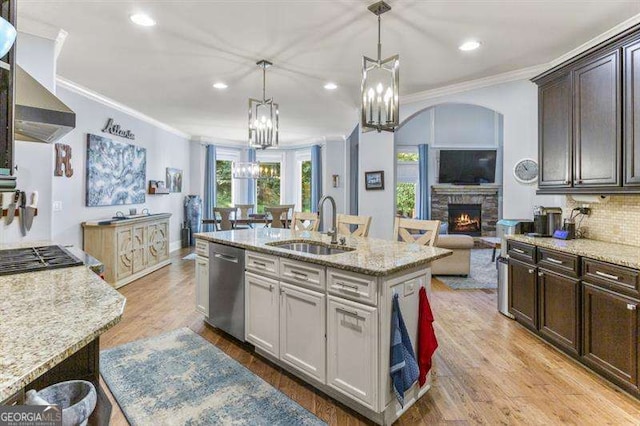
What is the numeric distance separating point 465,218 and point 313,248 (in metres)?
7.14

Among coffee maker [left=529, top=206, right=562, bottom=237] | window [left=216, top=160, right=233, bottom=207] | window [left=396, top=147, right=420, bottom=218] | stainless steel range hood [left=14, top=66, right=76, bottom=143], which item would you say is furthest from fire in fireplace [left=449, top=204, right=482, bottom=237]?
stainless steel range hood [left=14, top=66, right=76, bottom=143]

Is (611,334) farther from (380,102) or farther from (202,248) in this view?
(202,248)

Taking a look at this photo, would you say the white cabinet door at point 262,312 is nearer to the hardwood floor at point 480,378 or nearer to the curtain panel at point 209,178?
the hardwood floor at point 480,378

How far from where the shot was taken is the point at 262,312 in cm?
257

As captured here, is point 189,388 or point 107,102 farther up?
point 107,102

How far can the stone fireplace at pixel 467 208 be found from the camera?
344 inches

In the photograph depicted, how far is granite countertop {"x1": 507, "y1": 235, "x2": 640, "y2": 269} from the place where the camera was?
7.41 feet

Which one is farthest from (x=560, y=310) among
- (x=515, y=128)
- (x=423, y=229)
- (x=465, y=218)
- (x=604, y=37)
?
(x=465, y=218)

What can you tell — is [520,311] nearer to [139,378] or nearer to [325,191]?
[139,378]

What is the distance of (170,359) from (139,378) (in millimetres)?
301

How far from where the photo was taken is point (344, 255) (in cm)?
220

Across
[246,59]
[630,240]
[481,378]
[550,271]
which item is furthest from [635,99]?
[246,59]

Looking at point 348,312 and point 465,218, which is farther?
point 465,218

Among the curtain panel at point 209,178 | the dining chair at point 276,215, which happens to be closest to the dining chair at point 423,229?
the dining chair at point 276,215
